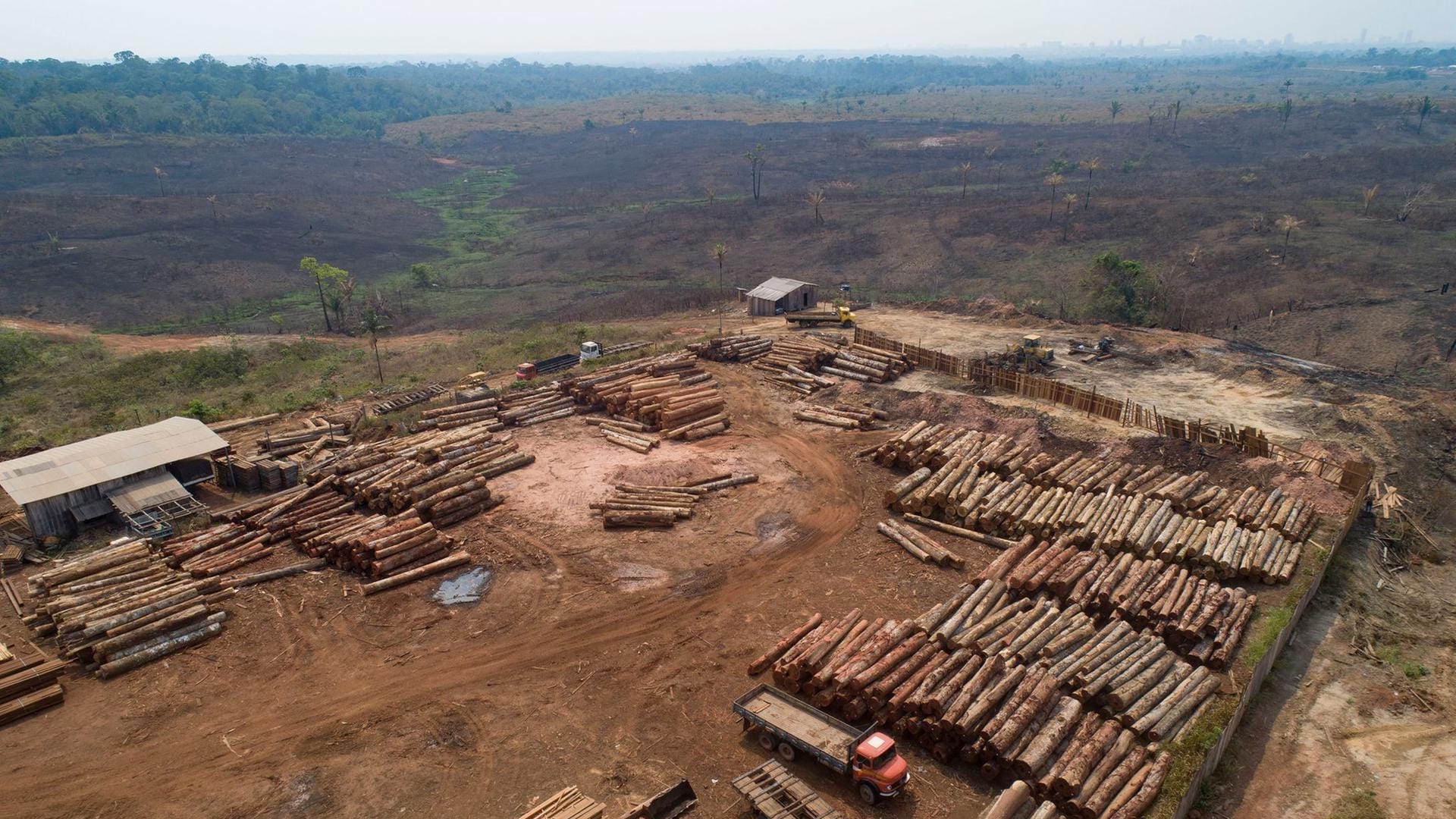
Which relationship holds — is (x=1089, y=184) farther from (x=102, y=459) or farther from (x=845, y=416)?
(x=102, y=459)

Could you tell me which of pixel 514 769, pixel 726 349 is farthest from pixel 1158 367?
pixel 514 769

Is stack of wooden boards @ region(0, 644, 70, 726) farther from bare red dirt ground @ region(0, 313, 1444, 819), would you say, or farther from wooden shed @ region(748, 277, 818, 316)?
wooden shed @ region(748, 277, 818, 316)

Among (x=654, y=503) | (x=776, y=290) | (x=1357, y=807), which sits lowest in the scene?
(x=1357, y=807)

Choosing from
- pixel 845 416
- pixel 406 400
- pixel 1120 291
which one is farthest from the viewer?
pixel 1120 291

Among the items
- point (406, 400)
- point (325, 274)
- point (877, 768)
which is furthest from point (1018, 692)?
point (325, 274)

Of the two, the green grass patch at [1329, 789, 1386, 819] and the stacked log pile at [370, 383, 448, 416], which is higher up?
the stacked log pile at [370, 383, 448, 416]

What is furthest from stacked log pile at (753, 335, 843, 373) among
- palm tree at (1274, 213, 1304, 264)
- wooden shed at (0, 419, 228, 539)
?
palm tree at (1274, 213, 1304, 264)

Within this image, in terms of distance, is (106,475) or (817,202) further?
(817,202)

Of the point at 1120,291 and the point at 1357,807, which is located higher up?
the point at 1120,291
